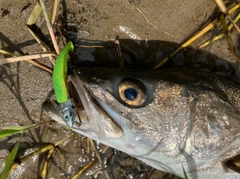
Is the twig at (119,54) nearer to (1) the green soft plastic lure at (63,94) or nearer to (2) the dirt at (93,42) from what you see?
(2) the dirt at (93,42)

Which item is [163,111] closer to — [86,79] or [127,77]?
[127,77]

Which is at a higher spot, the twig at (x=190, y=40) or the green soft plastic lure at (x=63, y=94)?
the twig at (x=190, y=40)

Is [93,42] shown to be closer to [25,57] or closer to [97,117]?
[25,57]

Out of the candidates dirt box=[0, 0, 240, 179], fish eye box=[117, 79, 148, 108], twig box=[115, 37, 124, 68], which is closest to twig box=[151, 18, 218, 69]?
dirt box=[0, 0, 240, 179]

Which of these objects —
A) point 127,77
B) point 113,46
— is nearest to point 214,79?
point 127,77

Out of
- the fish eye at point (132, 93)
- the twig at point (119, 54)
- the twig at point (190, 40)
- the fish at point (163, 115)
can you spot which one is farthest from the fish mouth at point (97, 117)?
the twig at point (190, 40)

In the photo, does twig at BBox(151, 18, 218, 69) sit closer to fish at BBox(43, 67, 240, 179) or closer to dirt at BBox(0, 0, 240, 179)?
dirt at BBox(0, 0, 240, 179)

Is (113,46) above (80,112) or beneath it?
above
